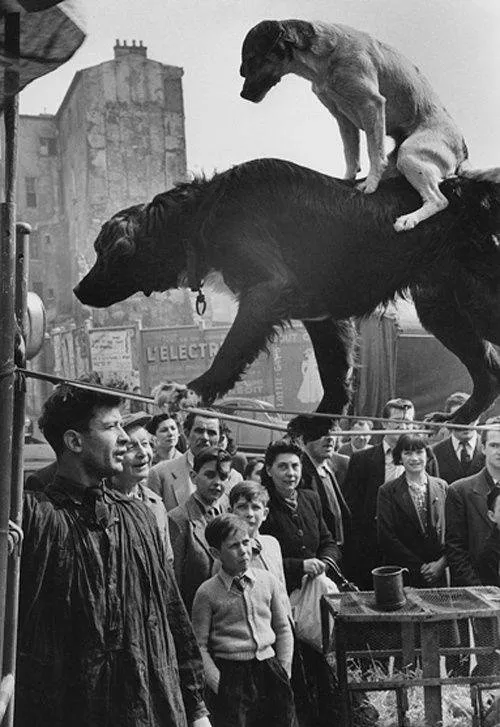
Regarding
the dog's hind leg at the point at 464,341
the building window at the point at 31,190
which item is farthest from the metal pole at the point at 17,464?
the building window at the point at 31,190

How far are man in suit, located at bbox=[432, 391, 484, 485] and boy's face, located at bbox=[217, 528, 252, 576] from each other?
1.68m

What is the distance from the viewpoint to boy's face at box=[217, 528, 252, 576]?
11.6 feet

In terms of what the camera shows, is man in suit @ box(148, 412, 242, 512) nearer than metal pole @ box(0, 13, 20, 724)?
No

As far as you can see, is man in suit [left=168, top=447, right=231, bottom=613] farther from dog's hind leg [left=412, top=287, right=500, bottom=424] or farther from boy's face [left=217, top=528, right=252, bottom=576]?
dog's hind leg [left=412, top=287, right=500, bottom=424]

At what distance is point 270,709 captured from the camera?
137 inches

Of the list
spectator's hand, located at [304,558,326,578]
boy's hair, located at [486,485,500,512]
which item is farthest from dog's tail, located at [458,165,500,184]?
spectator's hand, located at [304,558,326,578]

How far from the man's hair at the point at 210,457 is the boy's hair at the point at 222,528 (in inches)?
13.8

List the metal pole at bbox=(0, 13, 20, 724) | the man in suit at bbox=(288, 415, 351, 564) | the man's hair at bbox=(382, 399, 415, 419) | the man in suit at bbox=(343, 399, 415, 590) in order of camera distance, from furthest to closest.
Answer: the man in suit at bbox=(343, 399, 415, 590) → the man in suit at bbox=(288, 415, 351, 564) → the man's hair at bbox=(382, 399, 415, 419) → the metal pole at bbox=(0, 13, 20, 724)

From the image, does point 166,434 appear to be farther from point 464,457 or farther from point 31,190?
point 31,190

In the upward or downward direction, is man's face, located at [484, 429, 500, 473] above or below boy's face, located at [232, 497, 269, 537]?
above

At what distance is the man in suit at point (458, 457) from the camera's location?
4895mm

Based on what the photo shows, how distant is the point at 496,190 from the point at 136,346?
1.41m

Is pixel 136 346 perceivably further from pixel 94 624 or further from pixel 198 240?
pixel 94 624

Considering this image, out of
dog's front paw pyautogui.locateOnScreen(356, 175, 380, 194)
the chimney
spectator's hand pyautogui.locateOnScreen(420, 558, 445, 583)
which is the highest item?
A: the chimney
